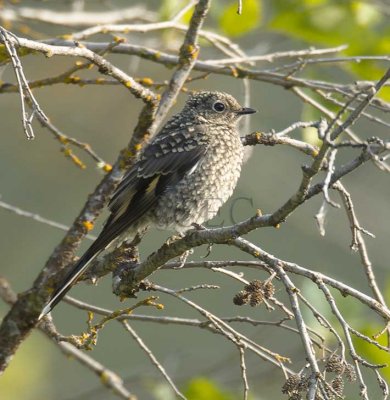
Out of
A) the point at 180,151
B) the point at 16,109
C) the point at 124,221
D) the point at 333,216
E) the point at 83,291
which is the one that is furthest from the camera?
the point at 83,291

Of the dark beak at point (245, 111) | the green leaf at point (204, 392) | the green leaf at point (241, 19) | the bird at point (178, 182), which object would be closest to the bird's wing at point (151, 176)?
the bird at point (178, 182)

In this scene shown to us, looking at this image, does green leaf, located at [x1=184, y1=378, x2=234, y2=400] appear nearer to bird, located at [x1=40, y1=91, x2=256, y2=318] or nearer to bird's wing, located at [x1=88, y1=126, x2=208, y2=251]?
bird, located at [x1=40, y1=91, x2=256, y2=318]

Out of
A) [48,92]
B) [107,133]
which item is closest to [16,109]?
[48,92]

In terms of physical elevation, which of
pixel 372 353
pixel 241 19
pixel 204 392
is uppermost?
pixel 241 19

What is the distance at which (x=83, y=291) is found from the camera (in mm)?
9992

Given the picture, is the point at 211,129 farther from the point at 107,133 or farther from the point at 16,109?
the point at 16,109

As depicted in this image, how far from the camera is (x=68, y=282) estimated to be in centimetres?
416

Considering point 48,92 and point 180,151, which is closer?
point 180,151

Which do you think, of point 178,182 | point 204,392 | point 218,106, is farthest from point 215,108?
point 204,392

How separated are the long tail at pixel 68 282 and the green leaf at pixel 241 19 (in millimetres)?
1930

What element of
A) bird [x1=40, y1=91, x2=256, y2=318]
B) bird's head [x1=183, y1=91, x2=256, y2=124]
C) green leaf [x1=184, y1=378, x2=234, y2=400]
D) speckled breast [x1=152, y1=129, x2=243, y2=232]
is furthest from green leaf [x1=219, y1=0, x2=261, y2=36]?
green leaf [x1=184, y1=378, x2=234, y2=400]

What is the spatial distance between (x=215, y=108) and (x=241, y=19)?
54 centimetres

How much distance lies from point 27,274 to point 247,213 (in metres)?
2.51

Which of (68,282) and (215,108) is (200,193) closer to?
(215,108)
